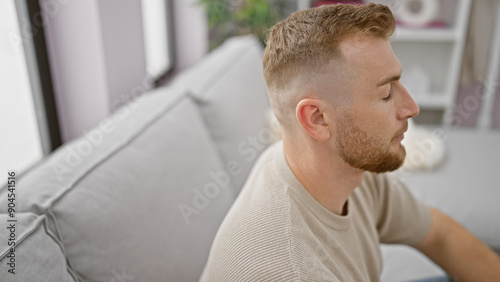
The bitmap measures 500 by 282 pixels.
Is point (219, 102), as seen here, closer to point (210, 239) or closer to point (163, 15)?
point (210, 239)

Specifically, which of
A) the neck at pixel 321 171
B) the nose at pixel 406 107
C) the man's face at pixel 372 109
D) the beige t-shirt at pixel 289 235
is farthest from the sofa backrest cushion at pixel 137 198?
the nose at pixel 406 107

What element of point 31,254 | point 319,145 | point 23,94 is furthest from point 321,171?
point 23,94

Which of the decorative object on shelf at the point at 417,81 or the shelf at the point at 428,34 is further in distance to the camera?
the decorative object on shelf at the point at 417,81

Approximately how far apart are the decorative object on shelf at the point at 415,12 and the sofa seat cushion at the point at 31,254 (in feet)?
8.99

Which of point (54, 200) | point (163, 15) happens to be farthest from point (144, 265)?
point (163, 15)

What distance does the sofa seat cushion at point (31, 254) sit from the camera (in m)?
0.60

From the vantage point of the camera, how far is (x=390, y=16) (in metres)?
0.76

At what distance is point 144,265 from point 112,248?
0.24 feet

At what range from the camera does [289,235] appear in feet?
2.27

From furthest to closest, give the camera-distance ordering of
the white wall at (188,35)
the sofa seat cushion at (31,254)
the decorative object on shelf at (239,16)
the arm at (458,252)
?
the white wall at (188,35) < the decorative object on shelf at (239,16) < the arm at (458,252) < the sofa seat cushion at (31,254)

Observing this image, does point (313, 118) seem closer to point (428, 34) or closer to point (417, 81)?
point (428, 34)

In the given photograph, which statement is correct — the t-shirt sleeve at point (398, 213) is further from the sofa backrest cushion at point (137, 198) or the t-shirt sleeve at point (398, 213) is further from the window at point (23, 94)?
the window at point (23, 94)

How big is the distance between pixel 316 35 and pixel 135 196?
47 cm

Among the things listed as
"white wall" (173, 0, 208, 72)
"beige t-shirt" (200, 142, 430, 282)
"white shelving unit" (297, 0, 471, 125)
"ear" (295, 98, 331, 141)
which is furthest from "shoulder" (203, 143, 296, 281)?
"white shelving unit" (297, 0, 471, 125)
